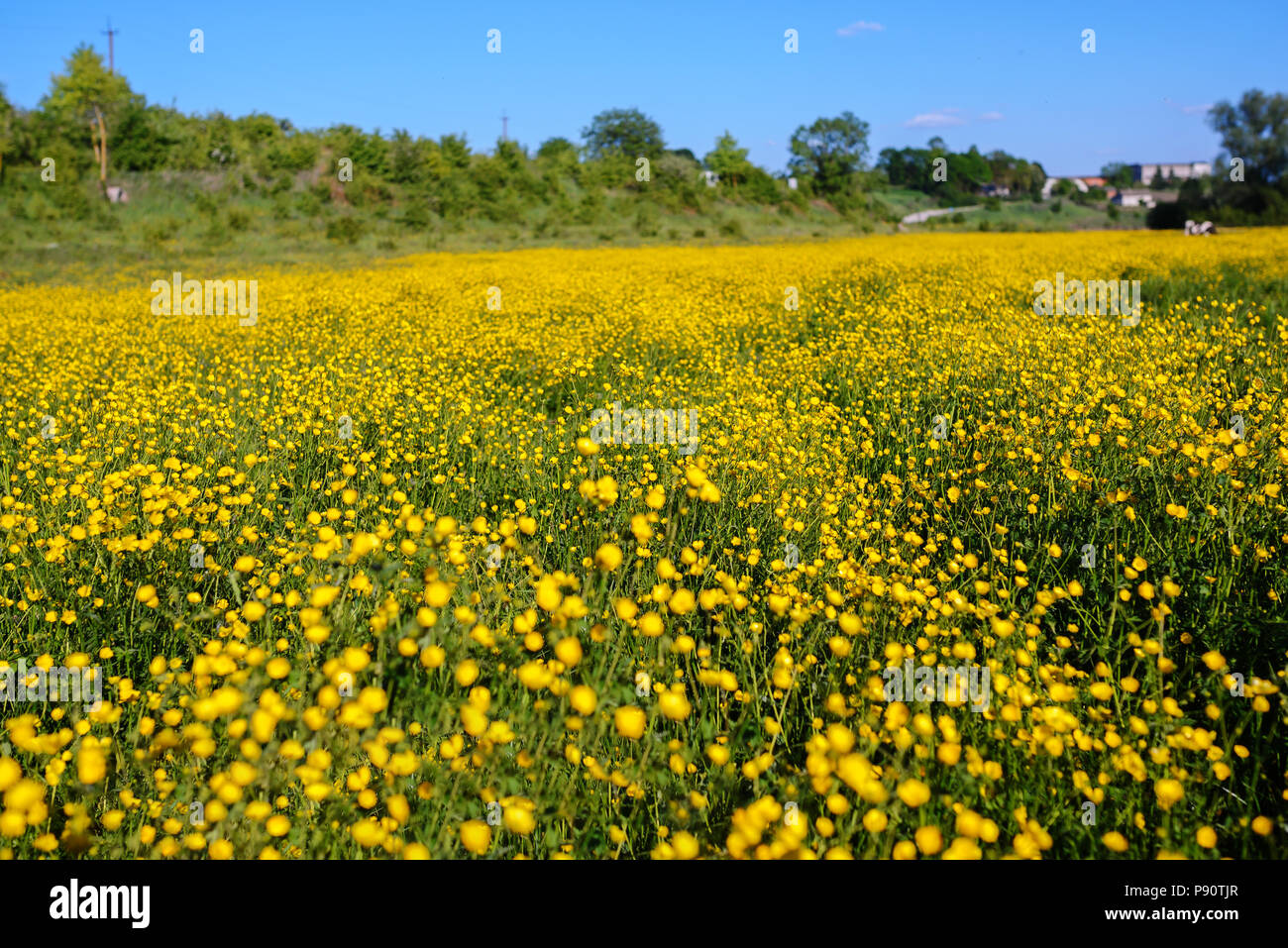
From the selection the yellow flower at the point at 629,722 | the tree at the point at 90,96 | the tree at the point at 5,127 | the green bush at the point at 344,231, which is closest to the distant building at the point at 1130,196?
the green bush at the point at 344,231

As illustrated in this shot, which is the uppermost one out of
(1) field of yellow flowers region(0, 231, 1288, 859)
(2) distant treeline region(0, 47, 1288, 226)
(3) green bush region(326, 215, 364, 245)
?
(2) distant treeline region(0, 47, 1288, 226)

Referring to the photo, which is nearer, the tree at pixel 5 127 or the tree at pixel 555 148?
the tree at pixel 5 127

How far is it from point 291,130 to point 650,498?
48.1m

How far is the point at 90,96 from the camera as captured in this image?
35.4 meters

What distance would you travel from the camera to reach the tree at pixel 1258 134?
38531 millimetres

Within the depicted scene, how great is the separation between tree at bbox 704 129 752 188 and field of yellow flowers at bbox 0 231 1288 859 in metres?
44.9

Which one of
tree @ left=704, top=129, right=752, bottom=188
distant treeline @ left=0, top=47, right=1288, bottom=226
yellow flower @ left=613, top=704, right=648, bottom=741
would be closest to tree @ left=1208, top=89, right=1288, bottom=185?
distant treeline @ left=0, top=47, right=1288, bottom=226

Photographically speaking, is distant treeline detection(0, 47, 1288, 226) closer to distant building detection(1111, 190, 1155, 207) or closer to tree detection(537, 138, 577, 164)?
tree detection(537, 138, 577, 164)

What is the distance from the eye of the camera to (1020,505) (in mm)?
3490

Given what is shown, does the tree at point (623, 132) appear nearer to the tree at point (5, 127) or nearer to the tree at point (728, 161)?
the tree at point (728, 161)

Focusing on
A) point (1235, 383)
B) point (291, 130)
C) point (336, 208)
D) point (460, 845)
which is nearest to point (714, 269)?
point (1235, 383)

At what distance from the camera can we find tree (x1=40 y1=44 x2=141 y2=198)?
33812 mm

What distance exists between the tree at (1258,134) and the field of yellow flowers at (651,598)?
44.4 metres

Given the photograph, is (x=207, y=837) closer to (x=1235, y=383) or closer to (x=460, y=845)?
(x=460, y=845)
